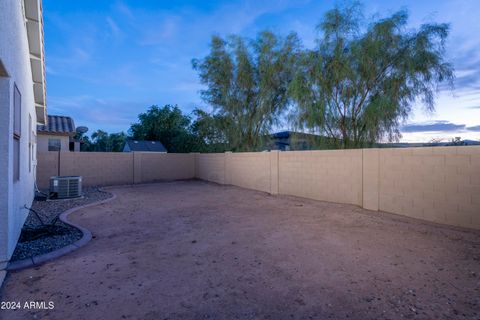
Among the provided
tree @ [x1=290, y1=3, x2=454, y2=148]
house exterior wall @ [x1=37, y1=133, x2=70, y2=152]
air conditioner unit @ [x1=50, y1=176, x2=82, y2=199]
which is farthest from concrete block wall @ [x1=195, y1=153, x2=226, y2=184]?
house exterior wall @ [x1=37, y1=133, x2=70, y2=152]

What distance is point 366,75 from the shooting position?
342 inches

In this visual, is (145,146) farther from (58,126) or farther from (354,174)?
(354,174)

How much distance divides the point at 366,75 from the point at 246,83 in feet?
22.2

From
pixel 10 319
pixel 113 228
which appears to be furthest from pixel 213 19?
pixel 10 319

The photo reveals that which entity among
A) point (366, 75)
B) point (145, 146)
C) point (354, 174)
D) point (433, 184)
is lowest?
point (433, 184)

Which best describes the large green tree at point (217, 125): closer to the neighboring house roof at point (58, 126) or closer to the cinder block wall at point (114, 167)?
the cinder block wall at point (114, 167)

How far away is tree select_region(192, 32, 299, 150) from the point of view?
13148mm

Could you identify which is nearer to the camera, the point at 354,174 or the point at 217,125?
the point at 354,174

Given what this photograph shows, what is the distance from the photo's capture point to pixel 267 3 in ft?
34.9

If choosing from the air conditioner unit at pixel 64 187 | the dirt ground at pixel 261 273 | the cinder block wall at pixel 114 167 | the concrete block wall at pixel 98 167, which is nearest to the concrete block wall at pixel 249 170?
the cinder block wall at pixel 114 167

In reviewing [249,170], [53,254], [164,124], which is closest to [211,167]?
[249,170]

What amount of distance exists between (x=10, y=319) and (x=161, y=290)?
1.23 m

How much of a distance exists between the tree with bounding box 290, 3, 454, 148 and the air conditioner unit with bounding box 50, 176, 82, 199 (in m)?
8.36

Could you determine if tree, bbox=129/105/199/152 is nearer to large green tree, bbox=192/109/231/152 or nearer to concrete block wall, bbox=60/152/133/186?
large green tree, bbox=192/109/231/152
